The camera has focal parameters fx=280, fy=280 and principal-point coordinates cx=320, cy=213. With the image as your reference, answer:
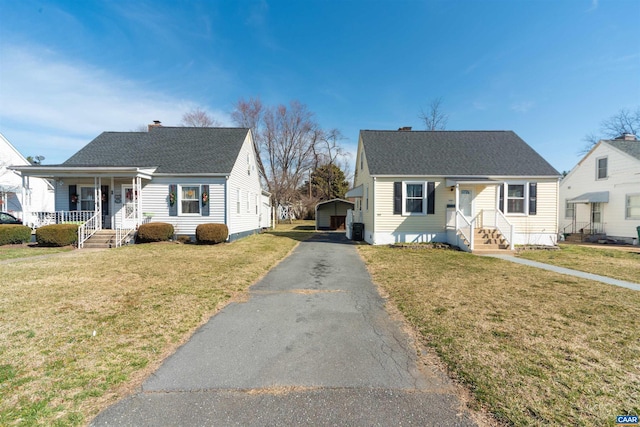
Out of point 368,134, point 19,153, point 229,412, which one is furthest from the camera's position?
point 19,153

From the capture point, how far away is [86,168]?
13203mm

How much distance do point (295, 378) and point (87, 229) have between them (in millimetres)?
14968

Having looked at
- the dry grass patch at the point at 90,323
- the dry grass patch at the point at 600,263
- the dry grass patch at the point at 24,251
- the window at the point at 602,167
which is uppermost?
the window at the point at 602,167

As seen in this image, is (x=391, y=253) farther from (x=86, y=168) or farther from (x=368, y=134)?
(x=86, y=168)

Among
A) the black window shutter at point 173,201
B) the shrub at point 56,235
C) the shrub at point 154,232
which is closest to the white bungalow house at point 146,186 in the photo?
the black window shutter at point 173,201

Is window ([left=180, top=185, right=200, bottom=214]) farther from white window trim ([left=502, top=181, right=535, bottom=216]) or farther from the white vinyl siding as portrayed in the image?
the white vinyl siding

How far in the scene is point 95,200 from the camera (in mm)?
14062

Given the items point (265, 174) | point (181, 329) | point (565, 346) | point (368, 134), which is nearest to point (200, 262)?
point (181, 329)

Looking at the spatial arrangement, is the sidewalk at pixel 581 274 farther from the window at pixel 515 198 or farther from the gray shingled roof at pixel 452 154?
the gray shingled roof at pixel 452 154

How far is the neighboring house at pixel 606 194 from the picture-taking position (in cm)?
1675

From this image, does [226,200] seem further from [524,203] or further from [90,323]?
[524,203]

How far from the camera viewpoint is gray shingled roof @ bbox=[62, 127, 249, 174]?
1499cm

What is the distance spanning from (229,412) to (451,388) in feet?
6.92

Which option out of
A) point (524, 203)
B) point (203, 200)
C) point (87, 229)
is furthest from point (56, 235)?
point (524, 203)
